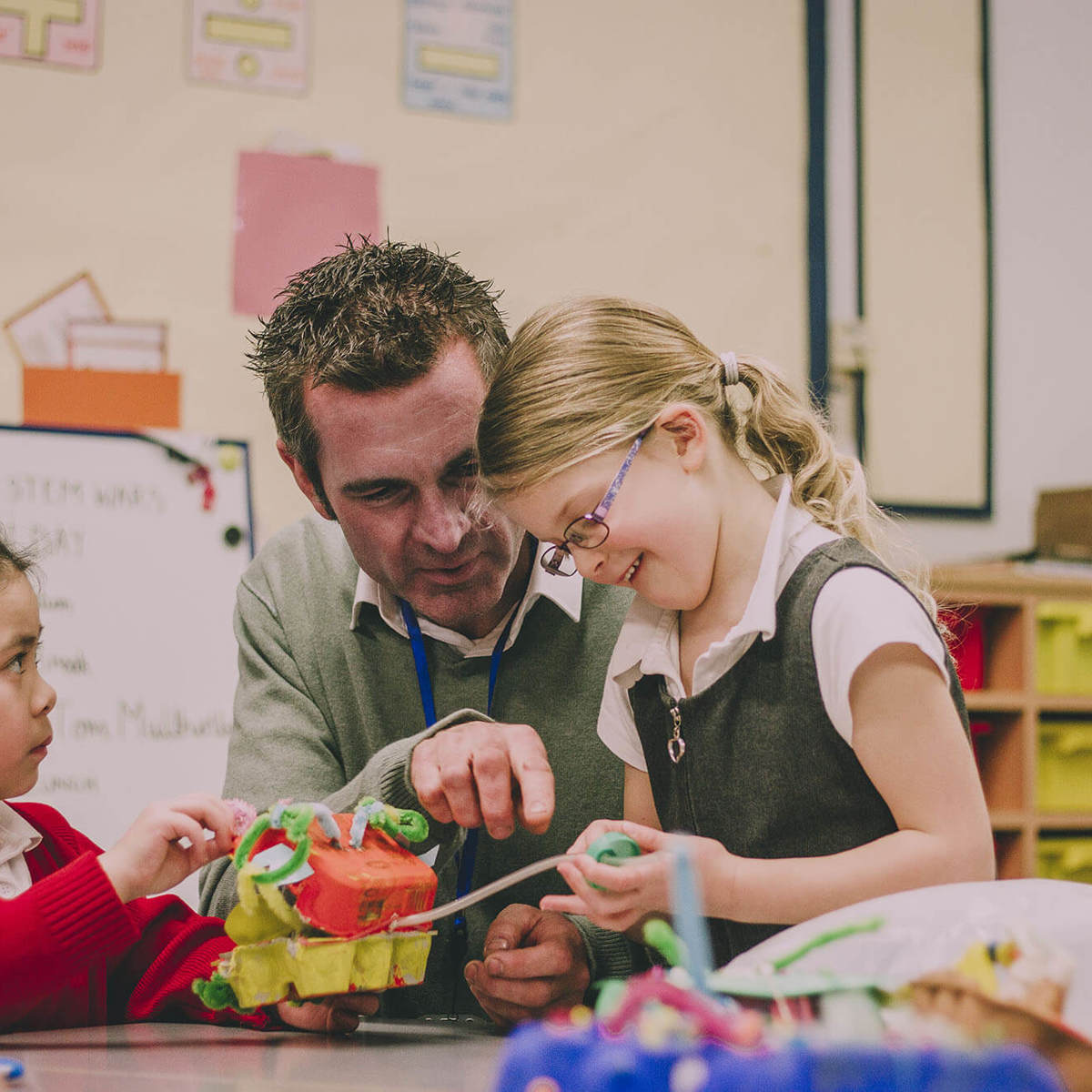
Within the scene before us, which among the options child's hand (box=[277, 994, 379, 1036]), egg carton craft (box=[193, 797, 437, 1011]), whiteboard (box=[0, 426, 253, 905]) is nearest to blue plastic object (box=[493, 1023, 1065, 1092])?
egg carton craft (box=[193, 797, 437, 1011])

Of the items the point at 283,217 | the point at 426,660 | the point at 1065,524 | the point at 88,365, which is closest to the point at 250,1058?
the point at 426,660

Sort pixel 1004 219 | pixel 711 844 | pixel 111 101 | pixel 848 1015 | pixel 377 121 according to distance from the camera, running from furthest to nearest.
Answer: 1. pixel 1004 219
2. pixel 377 121
3. pixel 111 101
4. pixel 711 844
5. pixel 848 1015

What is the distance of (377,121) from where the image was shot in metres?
2.30

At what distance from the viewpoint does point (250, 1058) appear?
0.80 metres

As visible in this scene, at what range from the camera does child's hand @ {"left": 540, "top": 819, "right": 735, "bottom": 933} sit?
75 centimetres

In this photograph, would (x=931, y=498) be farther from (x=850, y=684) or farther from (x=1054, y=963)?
(x=1054, y=963)

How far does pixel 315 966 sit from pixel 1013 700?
1.78m

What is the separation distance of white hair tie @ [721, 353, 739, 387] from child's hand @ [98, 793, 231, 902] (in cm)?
56

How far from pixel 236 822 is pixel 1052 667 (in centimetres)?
186

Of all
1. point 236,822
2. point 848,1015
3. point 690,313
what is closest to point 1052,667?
point 690,313

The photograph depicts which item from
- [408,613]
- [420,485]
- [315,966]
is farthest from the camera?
[408,613]

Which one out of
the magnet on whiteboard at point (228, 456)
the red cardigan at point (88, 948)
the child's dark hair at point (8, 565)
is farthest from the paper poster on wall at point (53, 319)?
the red cardigan at point (88, 948)

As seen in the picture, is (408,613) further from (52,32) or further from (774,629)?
(52,32)

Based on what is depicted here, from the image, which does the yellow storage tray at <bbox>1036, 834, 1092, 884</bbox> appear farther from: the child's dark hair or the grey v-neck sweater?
the child's dark hair
